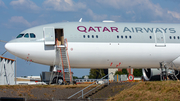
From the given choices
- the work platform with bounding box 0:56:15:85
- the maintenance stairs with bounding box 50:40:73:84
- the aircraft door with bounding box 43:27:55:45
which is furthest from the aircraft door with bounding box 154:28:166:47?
the work platform with bounding box 0:56:15:85

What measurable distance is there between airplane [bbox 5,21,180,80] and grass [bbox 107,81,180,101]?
5.92 metres

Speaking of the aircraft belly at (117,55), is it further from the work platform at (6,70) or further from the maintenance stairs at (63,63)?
the work platform at (6,70)

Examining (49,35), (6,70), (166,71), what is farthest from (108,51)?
(6,70)

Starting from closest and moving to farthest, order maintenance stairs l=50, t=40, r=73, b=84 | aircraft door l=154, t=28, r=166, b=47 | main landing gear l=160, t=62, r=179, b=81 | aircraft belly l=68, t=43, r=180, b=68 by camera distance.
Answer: maintenance stairs l=50, t=40, r=73, b=84 → aircraft belly l=68, t=43, r=180, b=68 → aircraft door l=154, t=28, r=166, b=47 → main landing gear l=160, t=62, r=179, b=81

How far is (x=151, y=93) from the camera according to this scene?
17.9 metres

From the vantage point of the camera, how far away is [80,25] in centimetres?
2556

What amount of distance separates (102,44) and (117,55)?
2.03 metres

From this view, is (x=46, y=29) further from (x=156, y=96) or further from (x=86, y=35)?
(x=156, y=96)

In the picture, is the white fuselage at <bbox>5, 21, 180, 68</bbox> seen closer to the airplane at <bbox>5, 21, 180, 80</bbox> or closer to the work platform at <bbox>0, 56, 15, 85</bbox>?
the airplane at <bbox>5, 21, 180, 80</bbox>

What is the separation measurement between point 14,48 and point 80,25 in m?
7.01

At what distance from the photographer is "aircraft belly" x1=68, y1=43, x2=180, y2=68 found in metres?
24.5

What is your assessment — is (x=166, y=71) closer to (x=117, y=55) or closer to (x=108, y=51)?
(x=117, y=55)

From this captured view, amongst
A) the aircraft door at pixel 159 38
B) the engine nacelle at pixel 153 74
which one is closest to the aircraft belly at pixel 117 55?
the aircraft door at pixel 159 38

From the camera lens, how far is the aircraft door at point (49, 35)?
24.0 metres
